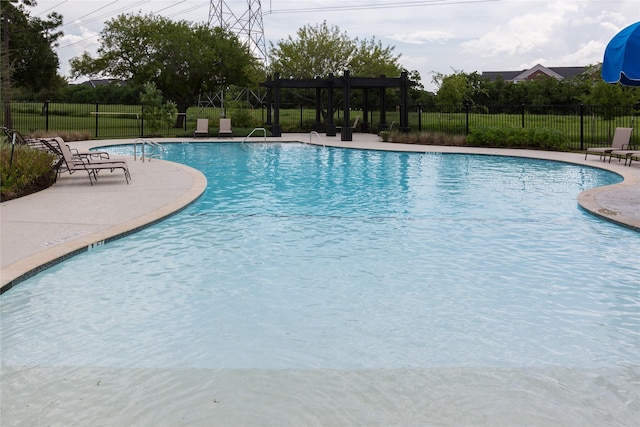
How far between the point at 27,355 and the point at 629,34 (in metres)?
8.28

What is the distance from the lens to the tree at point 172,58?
147ft

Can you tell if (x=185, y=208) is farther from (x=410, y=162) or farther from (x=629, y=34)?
(x=410, y=162)

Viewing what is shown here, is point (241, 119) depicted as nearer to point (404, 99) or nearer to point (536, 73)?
point (404, 99)

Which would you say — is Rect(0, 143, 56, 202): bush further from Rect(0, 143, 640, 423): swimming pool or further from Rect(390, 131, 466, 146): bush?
Rect(390, 131, 466, 146): bush

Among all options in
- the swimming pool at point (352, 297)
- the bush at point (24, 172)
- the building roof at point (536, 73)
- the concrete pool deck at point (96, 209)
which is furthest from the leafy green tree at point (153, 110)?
the building roof at point (536, 73)

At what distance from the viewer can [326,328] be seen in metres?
5.78

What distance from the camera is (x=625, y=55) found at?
8.62 meters

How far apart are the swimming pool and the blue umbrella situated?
2395 millimetres

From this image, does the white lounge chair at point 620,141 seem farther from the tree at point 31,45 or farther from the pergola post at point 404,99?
the tree at point 31,45

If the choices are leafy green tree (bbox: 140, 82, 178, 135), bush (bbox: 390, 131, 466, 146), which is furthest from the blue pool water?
leafy green tree (bbox: 140, 82, 178, 135)

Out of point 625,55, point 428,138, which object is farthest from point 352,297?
point 428,138

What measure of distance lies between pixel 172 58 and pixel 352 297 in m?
41.3

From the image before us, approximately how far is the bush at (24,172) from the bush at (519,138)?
737 inches

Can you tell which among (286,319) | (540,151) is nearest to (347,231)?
(286,319)
